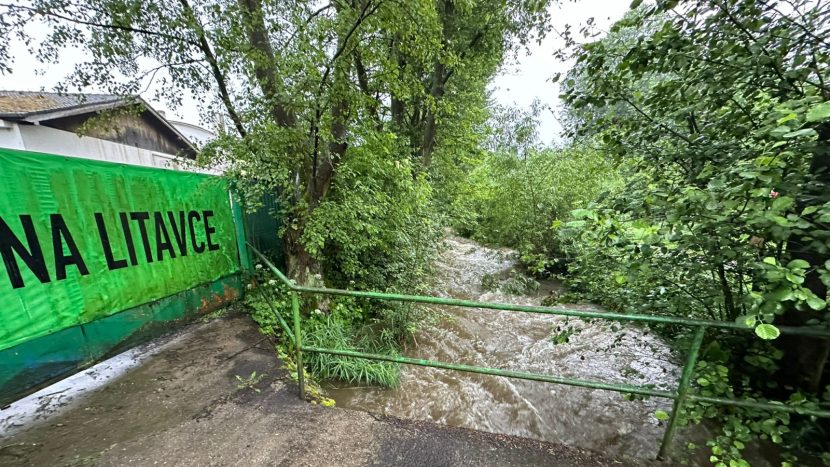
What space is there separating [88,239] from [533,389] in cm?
484

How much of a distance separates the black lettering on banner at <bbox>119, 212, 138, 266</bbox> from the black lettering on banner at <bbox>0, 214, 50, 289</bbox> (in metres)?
0.65

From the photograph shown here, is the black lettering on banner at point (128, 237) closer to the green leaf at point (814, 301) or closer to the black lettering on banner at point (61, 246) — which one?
the black lettering on banner at point (61, 246)

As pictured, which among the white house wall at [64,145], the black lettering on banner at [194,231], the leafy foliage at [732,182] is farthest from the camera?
the white house wall at [64,145]

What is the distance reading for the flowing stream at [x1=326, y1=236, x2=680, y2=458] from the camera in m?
3.00

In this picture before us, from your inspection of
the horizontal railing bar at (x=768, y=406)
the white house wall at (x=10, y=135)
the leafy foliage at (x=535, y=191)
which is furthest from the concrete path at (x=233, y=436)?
the white house wall at (x=10, y=135)

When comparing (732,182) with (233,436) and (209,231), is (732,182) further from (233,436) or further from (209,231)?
(209,231)

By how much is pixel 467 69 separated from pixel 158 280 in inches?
305

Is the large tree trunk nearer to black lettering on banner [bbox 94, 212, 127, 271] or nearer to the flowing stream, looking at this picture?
the flowing stream

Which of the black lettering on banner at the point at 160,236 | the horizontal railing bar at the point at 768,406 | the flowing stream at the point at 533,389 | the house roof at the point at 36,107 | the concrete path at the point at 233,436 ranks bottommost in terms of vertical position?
the flowing stream at the point at 533,389

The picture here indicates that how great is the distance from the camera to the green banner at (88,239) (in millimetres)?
2307

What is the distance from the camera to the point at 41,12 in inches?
126

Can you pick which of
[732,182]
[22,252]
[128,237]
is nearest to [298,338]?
[22,252]

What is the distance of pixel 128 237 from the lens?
3.10 meters

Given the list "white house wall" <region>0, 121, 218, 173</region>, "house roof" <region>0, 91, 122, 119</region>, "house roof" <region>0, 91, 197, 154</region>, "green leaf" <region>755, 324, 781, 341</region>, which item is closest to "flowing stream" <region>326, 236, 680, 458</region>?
"green leaf" <region>755, 324, 781, 341</region>
